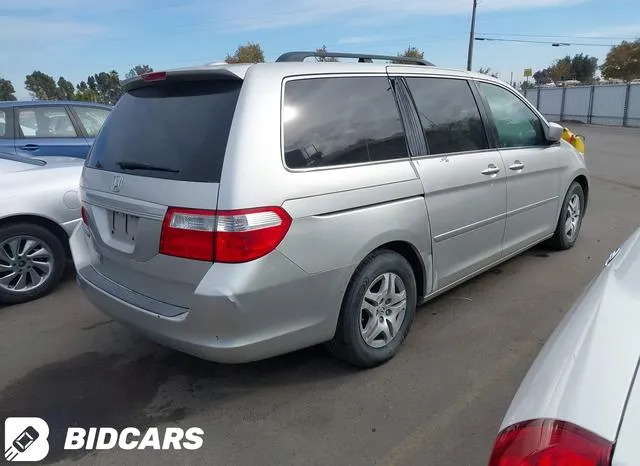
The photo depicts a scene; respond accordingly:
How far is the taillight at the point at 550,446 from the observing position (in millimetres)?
1068

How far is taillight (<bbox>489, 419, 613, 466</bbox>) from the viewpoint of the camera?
107 cm

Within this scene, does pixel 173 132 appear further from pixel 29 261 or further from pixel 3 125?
pixel 3 125

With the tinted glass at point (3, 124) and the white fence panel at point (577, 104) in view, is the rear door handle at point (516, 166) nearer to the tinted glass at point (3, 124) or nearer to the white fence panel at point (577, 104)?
→ the tinted glass at point (3, 124)

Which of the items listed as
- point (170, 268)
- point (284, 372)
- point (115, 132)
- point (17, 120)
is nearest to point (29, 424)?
point (170, 268)

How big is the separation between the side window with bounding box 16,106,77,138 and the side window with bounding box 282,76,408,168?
555 centimetres

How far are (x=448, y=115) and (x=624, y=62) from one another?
5176 cm

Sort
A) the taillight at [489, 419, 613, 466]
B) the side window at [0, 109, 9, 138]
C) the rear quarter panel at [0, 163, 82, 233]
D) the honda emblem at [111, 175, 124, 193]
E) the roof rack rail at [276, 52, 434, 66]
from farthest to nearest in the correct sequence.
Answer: the side window at [0, 109, 9, 138] < the rear quarter panel at [0, 163, 82, 233] < the roof rack rail at [276, 52, 434, 66] < the honda emblem at [111, 175, 124, 193] < the taillight at [489, 419, 613, 466]

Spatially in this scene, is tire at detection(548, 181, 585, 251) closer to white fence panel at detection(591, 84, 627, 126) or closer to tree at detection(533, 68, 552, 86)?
white fence panel at detection(591, 84, 627, 126)

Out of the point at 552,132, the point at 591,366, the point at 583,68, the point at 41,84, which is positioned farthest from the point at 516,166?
the point at 583,68

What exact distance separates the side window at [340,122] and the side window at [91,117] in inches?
214

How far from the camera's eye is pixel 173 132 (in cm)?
279

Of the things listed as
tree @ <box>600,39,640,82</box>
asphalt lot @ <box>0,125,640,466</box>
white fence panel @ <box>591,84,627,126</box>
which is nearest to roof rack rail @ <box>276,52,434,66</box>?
asphalt lot @ <box>0,125,640,466</box>

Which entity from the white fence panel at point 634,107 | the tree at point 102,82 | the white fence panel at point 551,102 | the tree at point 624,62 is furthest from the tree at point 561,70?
the tree at point 102,82

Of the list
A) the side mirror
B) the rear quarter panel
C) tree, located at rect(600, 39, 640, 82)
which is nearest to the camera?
the rear quarter panel
